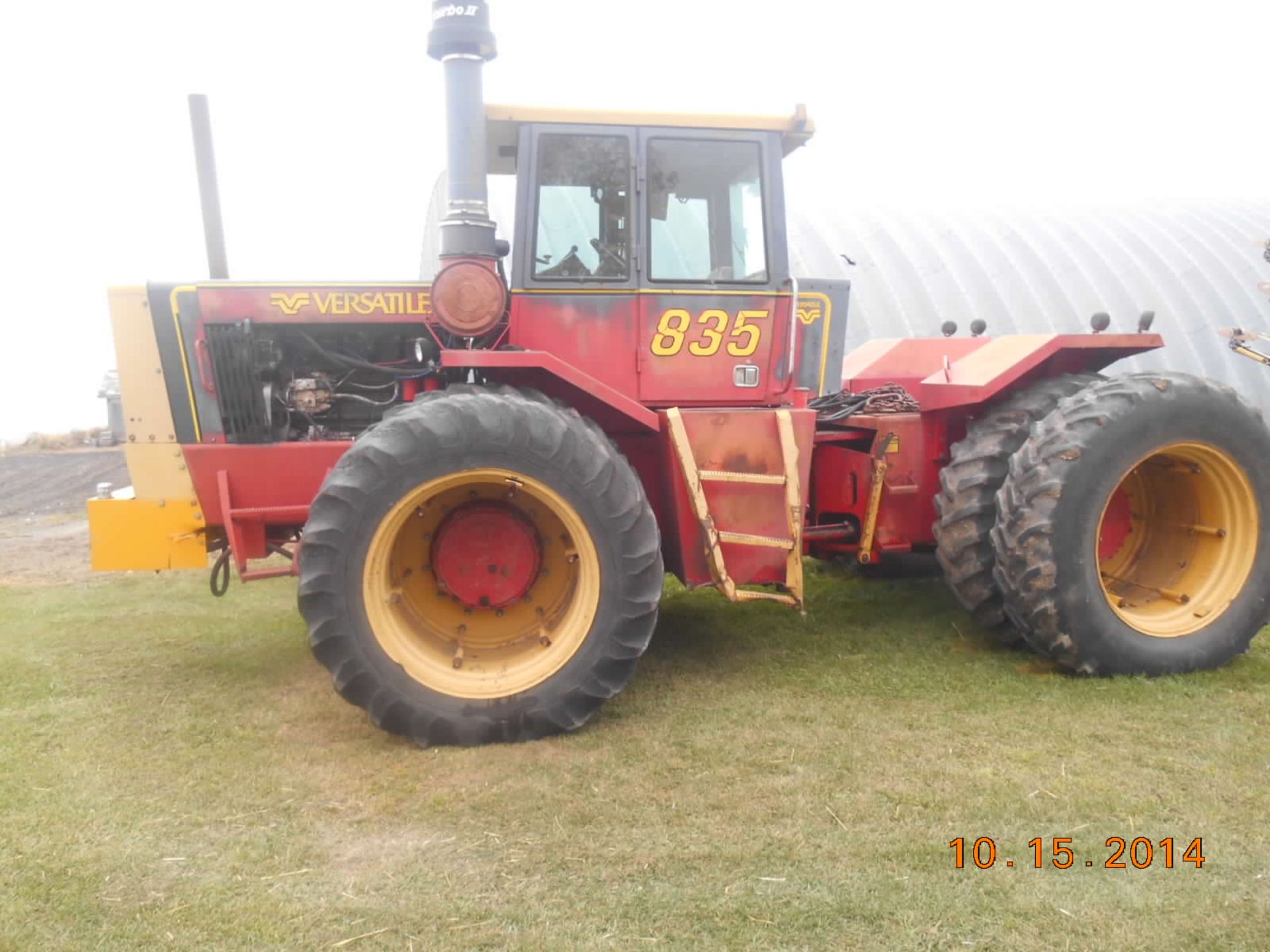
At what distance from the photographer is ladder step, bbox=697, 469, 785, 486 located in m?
4.61

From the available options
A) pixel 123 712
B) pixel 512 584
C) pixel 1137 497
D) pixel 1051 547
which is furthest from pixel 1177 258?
pixel 123 712

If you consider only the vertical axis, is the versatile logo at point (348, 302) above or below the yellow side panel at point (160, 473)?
above

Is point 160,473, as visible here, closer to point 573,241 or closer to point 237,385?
point 237,385

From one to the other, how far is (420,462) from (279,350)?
4.33 ft

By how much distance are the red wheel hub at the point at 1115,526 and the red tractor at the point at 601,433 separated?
0.26m

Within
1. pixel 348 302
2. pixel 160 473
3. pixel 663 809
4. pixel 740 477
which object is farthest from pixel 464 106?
pixel 663 809

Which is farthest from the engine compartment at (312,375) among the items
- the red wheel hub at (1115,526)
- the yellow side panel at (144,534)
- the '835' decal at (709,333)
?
the red wheel hub at (1115,526)

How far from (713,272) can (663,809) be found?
2542mm

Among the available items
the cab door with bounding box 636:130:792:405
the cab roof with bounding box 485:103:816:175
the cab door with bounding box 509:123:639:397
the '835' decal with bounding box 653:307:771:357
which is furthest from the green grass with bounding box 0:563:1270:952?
the cab roof with bounding box 485:103:816:175

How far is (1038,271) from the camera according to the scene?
14.1m

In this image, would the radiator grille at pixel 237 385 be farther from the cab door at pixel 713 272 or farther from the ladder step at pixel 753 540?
the ladder step at pixel 753 540

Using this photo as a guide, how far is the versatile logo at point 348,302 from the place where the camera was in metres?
4.72
